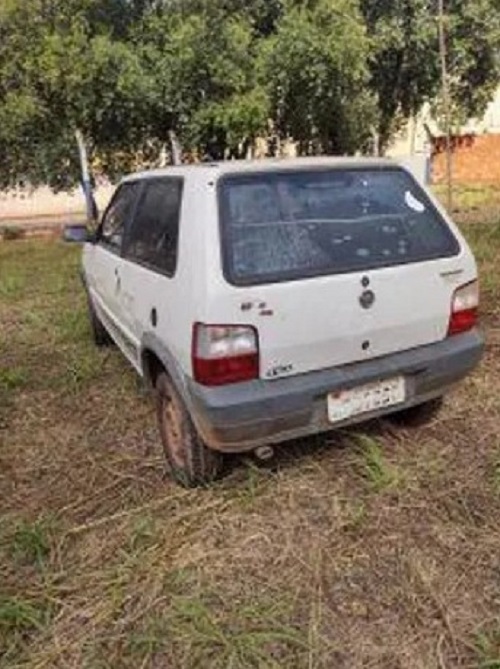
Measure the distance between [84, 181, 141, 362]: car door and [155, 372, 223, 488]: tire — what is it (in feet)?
2.32

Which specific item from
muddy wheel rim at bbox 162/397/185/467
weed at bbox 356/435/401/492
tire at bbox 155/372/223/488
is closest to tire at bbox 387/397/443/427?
weed at bbox 356/435/401/492

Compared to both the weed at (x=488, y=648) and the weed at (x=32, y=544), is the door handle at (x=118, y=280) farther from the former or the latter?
the weed at (x=488, y=648)

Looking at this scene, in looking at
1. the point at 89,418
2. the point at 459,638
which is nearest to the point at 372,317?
the point at 459,638

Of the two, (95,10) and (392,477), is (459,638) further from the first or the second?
(95,10)

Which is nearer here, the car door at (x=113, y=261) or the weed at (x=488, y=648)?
the weed at (x=488, y=648)

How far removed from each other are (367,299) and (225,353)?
688mm

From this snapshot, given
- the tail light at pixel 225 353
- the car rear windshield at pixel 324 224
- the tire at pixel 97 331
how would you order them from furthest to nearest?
1. the tire at pixel 97 331
2. the car rear windshield at pixel 324 224
3. the tail light at pixel 225 353

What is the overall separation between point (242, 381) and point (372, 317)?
2.15ft

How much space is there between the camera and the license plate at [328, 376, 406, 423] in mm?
3576

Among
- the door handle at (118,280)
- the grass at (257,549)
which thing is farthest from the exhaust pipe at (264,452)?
the door handle at (118,280)

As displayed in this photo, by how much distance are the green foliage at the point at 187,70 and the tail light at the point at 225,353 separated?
11.3 meters

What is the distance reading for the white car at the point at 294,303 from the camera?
3.36 m

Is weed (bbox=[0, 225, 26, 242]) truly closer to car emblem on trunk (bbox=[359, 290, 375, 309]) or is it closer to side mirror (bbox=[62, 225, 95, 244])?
side mirror (bbox=[62, 225, 95, 244])

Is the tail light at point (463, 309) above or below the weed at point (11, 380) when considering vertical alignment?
above
